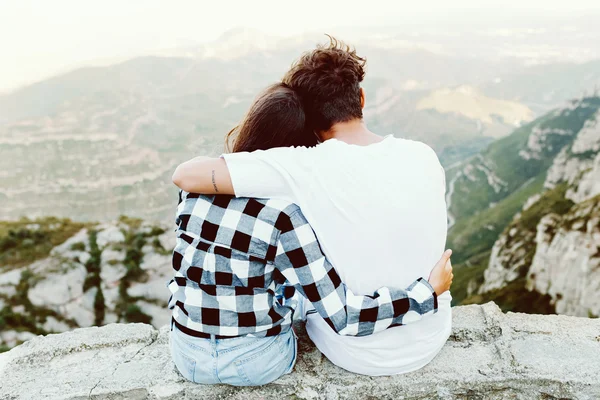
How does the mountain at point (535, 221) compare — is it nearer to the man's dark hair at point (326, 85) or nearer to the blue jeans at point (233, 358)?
the blue jeans at point (233, 358)

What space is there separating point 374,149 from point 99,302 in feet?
141

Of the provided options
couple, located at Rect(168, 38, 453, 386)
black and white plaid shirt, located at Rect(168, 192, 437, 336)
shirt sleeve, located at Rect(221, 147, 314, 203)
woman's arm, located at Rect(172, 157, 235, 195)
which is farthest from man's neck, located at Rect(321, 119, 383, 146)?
woman's arm, located at Rect(172, 157, 235, 195)

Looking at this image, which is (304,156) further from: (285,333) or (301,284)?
(285,333)

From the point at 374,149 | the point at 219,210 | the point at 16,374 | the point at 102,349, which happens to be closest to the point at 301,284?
the point at 219,210

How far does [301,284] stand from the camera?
97.3 inches

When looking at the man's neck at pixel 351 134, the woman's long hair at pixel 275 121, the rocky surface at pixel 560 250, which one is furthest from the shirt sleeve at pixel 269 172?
the rocky surface at pixel 560 250

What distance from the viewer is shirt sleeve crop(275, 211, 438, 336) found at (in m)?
2.40

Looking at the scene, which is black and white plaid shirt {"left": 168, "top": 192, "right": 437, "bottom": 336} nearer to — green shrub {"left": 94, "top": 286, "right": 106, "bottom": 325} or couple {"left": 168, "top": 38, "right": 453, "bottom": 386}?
couple {"left": 168, "top": 38, "right": 453, "bottom": 386}

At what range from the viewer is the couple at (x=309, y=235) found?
240 centimetres

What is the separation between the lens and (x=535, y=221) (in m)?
60.2

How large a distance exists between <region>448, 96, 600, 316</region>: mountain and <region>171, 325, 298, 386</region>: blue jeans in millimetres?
33094

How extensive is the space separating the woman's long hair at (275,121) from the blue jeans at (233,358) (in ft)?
3.64

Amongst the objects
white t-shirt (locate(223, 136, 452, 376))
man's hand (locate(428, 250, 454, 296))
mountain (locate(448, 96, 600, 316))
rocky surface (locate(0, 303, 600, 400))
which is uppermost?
white t-shirt (locate(223, 136, 452, 376))

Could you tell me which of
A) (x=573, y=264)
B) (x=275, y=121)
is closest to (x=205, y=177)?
(x=275, y=121)
